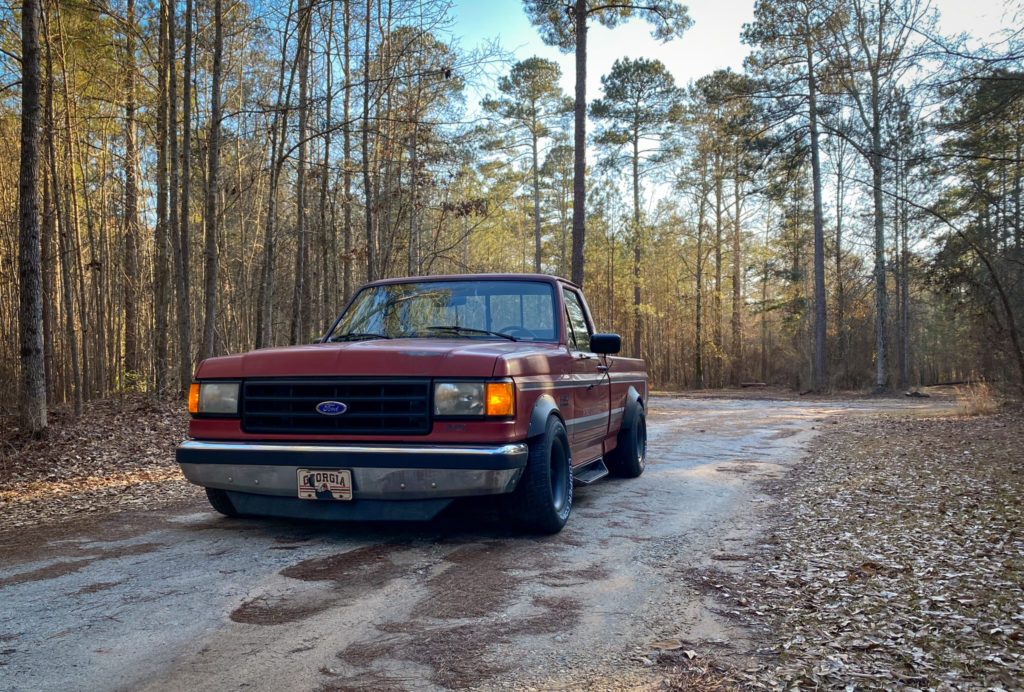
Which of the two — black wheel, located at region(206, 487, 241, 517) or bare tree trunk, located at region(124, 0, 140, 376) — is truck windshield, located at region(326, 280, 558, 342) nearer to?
black wheel, located at region(206, 487, 241, 517)

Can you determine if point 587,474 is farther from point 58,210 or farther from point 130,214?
point 130,214

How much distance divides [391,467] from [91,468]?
18.2ft

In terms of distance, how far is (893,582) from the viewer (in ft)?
12.2

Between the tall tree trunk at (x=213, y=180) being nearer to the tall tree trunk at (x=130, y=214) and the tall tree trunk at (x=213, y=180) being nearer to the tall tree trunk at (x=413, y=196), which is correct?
the tall tree trunk at (x=130, y=214)

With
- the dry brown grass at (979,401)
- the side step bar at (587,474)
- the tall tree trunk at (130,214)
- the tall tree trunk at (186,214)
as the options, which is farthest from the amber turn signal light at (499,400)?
the dry brown grass at (979,401)

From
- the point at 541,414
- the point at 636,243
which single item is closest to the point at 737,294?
the point at 636,243

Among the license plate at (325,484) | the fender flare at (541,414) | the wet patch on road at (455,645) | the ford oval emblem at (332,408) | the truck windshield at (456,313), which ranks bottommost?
the wet patch on road at (455,645)

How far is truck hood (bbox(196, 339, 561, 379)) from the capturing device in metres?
4.03

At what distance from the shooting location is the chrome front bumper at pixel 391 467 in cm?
384

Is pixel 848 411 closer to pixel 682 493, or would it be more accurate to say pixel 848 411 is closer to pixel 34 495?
pixel 682 493

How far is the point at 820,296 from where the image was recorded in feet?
84.3

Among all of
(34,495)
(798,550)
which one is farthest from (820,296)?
(34,495)

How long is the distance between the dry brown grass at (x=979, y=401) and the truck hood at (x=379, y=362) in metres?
14.3

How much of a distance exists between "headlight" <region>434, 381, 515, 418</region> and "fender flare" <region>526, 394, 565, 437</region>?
0.27 meters
